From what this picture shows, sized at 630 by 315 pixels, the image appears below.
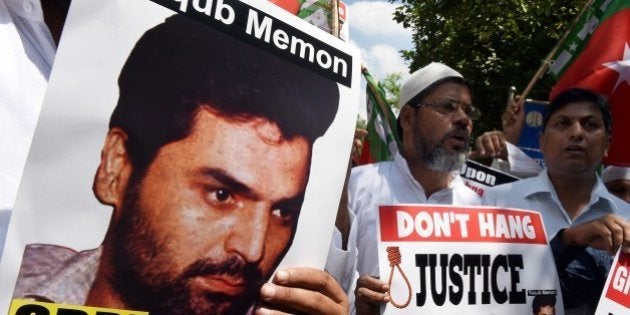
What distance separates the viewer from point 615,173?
437 cm

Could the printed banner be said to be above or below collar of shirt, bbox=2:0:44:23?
above

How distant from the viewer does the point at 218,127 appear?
0.99 meters

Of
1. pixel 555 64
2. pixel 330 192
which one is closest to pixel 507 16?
pixel 555 64

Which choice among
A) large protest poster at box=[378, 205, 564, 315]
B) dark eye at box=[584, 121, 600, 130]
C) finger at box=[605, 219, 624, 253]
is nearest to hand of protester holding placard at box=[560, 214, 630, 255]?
finger at box=[605, 219, 624, 253]

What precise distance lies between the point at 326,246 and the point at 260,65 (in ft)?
0.99

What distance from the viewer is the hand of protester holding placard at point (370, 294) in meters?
2.09

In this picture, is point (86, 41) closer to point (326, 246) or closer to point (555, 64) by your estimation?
point (326, 246)

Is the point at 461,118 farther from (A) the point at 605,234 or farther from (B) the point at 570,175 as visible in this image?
(A) the point at 605,234

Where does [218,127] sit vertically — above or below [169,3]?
below

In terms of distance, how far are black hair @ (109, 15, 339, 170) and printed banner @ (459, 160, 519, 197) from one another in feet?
12.6

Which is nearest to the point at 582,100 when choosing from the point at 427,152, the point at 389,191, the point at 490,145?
the point at 427,152

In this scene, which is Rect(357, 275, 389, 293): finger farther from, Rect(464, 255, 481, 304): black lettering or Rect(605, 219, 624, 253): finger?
Rect(605, 219, 624, 253): finger

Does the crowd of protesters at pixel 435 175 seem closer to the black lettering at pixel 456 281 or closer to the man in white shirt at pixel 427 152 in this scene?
the man in white shirt at pixel 427 152

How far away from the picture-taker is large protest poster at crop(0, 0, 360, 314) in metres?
0.86
